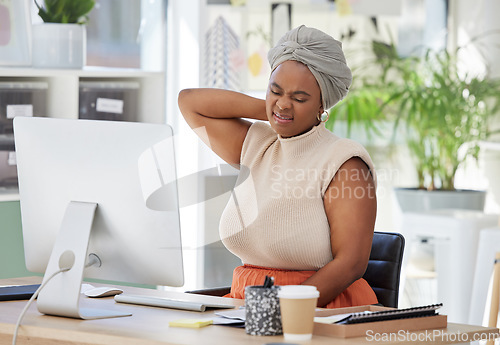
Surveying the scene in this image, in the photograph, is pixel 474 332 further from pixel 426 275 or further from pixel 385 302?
pixel 426 275

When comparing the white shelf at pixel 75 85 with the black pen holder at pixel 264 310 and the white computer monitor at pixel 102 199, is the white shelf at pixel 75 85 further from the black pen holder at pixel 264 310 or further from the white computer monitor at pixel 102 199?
the black pen holder at pixel 264 310

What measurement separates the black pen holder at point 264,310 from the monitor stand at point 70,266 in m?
0.35

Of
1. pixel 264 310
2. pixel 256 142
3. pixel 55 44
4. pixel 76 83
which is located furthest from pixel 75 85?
pixel 264 310

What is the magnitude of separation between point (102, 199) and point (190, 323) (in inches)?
13.5

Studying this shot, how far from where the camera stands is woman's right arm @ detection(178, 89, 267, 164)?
8.14 ft

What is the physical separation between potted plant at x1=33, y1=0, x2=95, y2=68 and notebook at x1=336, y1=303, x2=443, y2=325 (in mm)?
2103

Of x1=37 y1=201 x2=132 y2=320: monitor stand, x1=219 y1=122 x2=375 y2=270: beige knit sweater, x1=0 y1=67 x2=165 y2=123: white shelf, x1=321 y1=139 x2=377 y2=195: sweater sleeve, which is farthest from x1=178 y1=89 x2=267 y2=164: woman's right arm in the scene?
x1=0 y1=67 x2=165 y2=123: white shelf

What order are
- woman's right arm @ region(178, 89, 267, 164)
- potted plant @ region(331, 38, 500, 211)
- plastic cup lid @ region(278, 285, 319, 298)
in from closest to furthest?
plastic cup lid @ region(278, 285, 319, 298) → woman's right arm @ region(178, 89, 267, 164) → potted plant @ region(331, 38, 500, 211)

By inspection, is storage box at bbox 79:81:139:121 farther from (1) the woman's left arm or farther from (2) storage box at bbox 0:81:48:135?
(1) the woman's left arm

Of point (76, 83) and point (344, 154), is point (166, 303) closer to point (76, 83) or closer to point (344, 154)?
point (344, 154)

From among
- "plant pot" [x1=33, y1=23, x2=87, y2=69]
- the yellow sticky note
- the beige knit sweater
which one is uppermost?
"plant pot" [x1=33, y1=23, x2=87, y2=69]

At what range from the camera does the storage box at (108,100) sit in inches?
138

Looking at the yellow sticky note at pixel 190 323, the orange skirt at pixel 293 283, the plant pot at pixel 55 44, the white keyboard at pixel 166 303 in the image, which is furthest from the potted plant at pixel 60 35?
the yellow sticky note at pixel 190 323

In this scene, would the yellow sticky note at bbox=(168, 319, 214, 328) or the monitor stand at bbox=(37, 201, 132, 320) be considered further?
the monitor stand at bbox=(37, 201, 132, 320)
